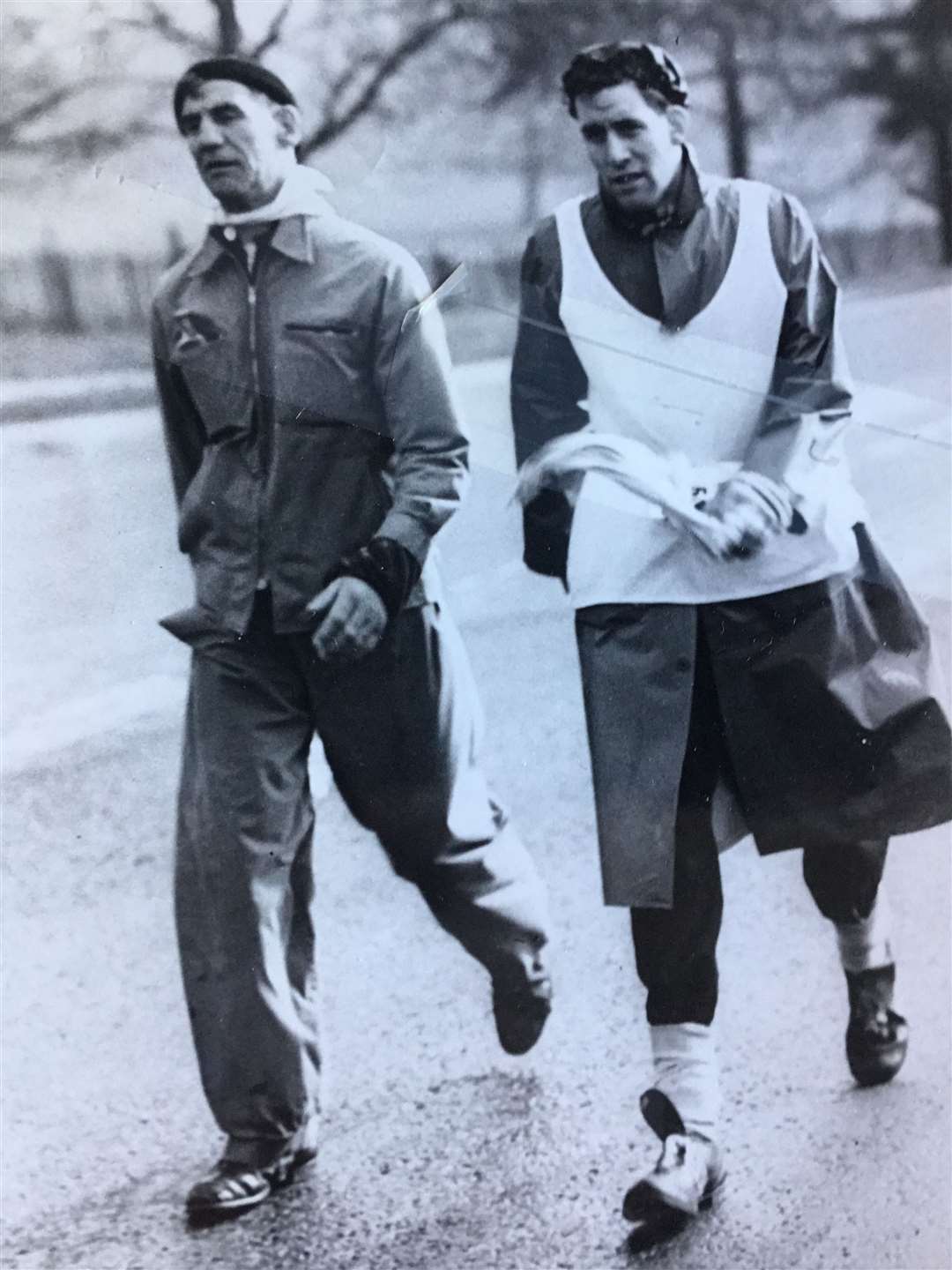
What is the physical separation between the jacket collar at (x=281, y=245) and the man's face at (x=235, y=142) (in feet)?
0.15

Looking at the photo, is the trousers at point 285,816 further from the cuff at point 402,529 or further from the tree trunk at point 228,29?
the tree trunk at point 228,29

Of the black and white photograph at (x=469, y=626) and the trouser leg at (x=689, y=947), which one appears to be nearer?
the black and white photograph at (x=469, y=626)

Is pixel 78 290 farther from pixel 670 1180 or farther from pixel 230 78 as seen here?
pixel 670 1180

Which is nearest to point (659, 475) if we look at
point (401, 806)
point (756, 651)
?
point (756, 651)

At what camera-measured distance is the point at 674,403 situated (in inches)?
88.9

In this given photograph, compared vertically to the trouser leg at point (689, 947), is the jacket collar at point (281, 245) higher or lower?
Result: higher

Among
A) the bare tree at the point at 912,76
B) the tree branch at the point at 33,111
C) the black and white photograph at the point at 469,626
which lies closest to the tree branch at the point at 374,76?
the black and white photograph at the point at 469,626

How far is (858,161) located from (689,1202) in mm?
1648

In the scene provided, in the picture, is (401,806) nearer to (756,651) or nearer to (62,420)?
(756,651)

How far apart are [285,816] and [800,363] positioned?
3.41ft

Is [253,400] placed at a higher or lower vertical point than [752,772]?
higher

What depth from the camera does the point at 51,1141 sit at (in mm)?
2172

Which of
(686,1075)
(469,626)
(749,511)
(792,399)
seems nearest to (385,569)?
(469,626)

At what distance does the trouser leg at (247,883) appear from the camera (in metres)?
2.16
